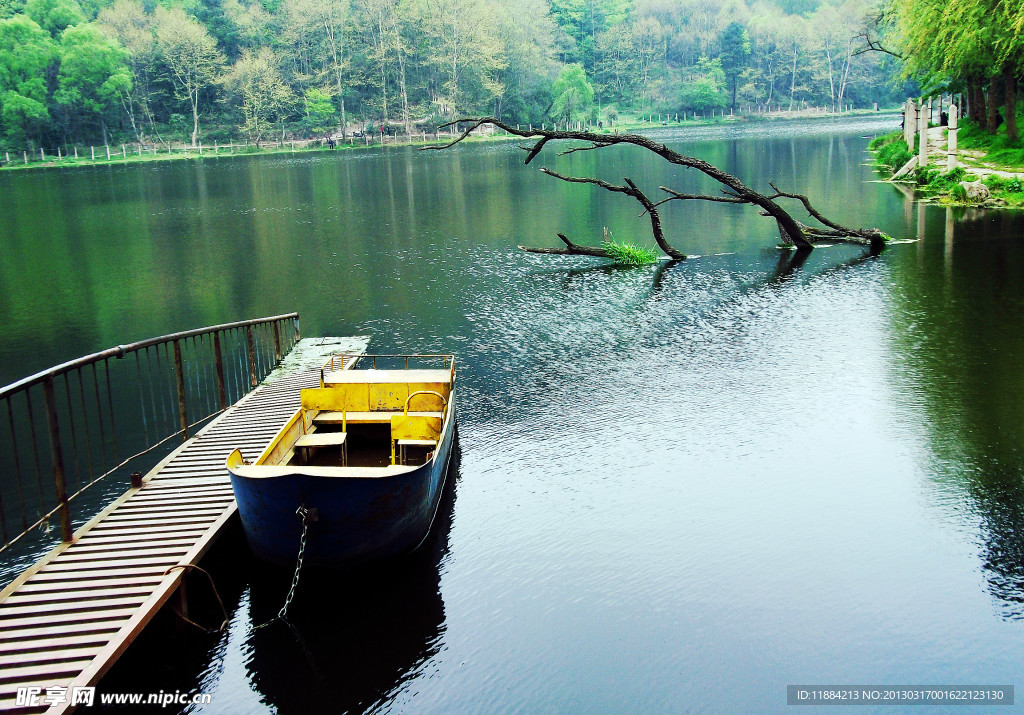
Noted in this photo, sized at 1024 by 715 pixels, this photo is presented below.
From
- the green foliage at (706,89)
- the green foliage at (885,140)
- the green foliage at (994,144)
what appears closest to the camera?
the green foliage at (994,144)

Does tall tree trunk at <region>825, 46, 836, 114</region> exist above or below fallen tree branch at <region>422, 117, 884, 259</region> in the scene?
above

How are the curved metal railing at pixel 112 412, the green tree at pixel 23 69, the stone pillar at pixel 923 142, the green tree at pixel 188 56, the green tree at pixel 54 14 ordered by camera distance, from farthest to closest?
the green tree at pixel 54 14 < the green tree at pixel 188 56 < the green tree at pixel 23 69 < the stone pillar at pixel 923 142 < the curved metal railing at pixel 112 412

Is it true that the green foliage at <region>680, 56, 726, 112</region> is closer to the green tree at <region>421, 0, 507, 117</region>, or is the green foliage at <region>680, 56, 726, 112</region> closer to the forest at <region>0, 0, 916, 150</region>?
the forest at <region>0, 0, 916, 150</region>

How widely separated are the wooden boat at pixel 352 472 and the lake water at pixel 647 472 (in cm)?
52

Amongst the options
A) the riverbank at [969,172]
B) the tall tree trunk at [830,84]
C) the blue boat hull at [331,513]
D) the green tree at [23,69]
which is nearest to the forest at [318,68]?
the green tree at [23,69]

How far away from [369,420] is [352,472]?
2.81 metres

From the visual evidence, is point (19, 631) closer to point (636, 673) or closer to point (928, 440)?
point (636, 673)

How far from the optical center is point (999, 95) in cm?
4581

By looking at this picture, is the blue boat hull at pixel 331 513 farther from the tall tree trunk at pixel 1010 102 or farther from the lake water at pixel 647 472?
the tall tree trunk at pixel 1010 102

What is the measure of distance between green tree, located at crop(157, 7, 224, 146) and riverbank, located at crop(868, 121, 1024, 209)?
240ft

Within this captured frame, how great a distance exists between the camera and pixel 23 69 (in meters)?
87.4

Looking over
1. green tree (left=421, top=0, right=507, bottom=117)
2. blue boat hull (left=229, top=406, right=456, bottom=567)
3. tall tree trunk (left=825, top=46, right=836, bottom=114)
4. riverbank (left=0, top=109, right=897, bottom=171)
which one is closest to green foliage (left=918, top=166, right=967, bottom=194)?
blue boat hull (left=229, top=406, right=456, bottom=567)

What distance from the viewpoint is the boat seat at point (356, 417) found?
38.4 ft

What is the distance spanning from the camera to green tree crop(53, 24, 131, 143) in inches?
3442
